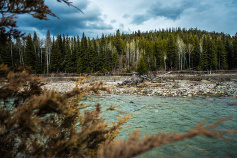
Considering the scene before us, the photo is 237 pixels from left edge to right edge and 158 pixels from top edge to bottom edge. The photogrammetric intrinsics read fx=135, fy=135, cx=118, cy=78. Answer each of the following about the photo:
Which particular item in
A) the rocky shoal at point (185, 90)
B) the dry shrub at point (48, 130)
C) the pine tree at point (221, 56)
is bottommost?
the rocky shoal at point (185, 90)

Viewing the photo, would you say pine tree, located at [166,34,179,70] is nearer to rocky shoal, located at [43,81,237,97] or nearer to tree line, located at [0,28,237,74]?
tree line, located at [0,28,237,74]

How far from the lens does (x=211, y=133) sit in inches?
38.3

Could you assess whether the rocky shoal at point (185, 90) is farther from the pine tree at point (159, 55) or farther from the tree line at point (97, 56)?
the pine tree at point (159, 55)

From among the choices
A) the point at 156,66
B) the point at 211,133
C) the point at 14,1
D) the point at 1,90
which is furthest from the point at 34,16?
the point at 156,66

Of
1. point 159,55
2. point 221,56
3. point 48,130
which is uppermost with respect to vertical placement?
point 159,55

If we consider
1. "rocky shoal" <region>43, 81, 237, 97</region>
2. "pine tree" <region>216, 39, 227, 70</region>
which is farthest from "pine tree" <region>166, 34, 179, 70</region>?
"rocky shoal" <region>43, 81, 237, 97</region>

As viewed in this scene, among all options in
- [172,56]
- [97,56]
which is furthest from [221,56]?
[97,56]

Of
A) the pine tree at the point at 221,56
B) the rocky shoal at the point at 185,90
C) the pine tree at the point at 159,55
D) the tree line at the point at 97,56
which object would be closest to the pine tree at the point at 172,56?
the tree line at the point at 97,56

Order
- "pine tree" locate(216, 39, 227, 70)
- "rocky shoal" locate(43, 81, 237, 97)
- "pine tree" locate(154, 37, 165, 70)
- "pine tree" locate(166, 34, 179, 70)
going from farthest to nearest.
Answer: "pine tree" locate(154, 37, 165, 70)
"pine tree" locate(166, 34, 179, 70)
"pine tree" locate(216, 39, 227, 70)
"rocky shoal" locate(43, 81, 237, 97)

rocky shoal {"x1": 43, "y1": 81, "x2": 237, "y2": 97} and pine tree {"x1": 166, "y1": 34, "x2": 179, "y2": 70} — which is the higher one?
pine tree {"x1": 166, "y1": 34, "x2": 179, "y2": 70}

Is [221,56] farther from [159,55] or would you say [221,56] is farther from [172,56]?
[159,55]

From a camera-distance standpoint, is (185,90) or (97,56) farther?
(97,56)

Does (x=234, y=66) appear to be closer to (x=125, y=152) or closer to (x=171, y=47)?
(x=171, y=47)

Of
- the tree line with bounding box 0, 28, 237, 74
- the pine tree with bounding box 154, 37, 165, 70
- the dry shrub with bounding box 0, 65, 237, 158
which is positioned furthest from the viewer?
the pine tree with bounding box 154, 37, 165, 70
